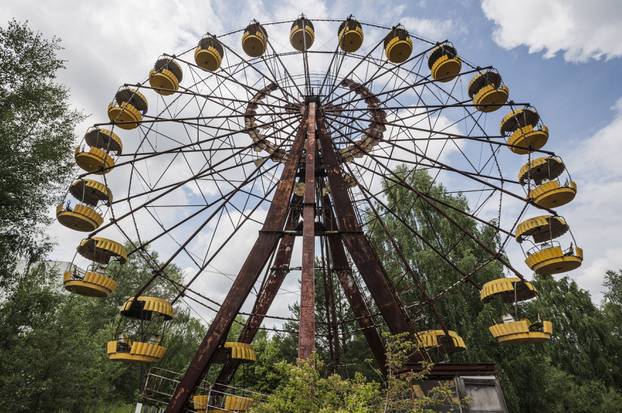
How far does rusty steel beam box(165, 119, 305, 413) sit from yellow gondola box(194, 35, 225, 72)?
6.98 m

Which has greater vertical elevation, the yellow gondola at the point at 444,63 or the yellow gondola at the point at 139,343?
the yellow gondola at the point at 444,63

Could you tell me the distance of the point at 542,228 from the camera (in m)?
11.9

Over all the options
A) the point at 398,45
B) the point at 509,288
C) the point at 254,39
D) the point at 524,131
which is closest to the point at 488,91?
the point at 524,131

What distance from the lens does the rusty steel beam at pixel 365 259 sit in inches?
361

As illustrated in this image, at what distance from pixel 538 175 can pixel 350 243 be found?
800 cm

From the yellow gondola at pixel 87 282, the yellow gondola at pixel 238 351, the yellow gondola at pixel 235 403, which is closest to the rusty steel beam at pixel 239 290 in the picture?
the yellow gondola at pixel 235 403

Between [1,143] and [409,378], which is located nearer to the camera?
[409,378]

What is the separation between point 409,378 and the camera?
5.64 m

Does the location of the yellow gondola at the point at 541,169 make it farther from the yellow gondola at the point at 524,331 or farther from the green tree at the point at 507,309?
the yellow gondola at the point at 524,331

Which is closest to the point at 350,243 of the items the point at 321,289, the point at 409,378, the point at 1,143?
the point at 409,378

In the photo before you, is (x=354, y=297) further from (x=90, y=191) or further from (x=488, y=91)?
(x=90, y=191)

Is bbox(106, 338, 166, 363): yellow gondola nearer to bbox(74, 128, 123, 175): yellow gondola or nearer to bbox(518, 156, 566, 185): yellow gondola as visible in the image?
bbox(74, 128, 123, 175): yellow gondola

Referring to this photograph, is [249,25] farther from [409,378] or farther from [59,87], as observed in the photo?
[409,378]

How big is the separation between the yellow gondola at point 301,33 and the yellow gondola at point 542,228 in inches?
443
